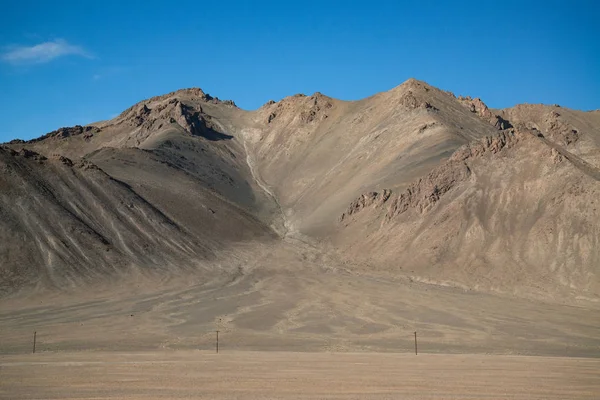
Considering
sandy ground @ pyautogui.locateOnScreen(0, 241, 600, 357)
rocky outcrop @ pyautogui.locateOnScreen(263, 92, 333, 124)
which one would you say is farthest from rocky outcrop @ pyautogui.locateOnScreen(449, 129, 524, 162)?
rocky outcrop @ pyautogui.locateOnScreen(263, 92, 333, 124)

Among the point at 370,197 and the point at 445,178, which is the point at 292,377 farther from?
the point at 370,197

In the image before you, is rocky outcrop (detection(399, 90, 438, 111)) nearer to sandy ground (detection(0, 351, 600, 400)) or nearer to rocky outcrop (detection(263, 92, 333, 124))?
rocky outcrop (detection(263, 92, 333, 124))

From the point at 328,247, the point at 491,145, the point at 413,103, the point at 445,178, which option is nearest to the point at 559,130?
the point at 413,103

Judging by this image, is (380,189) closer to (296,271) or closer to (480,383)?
(296,271)

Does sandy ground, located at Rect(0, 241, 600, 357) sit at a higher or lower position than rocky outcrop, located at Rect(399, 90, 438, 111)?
lower

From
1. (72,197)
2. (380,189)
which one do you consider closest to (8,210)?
(72,197)

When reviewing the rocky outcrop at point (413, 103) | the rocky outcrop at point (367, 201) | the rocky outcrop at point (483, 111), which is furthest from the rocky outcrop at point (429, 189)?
the rocky outcrop at point (483, 111)
